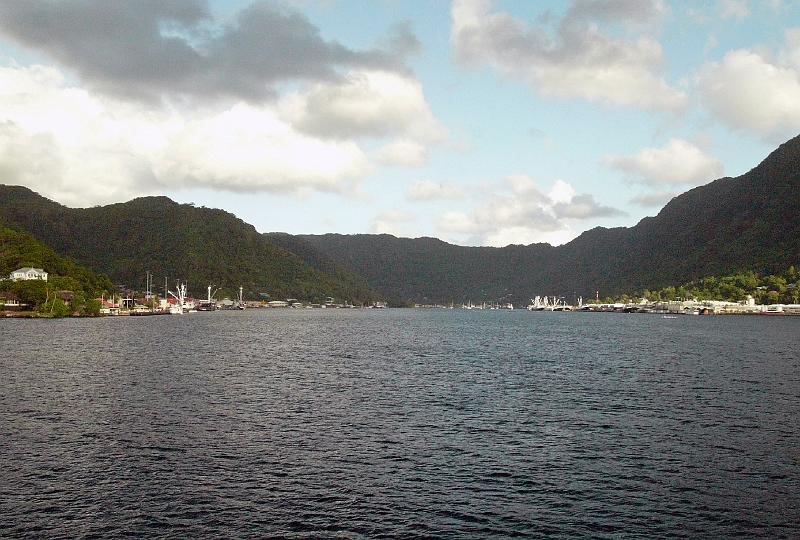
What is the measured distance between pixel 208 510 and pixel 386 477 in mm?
11107

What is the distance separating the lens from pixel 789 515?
109 feet

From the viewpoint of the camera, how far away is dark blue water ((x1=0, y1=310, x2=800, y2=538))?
32.2 metres

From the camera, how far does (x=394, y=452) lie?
45.3m

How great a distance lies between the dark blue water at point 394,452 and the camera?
32219 millimetres

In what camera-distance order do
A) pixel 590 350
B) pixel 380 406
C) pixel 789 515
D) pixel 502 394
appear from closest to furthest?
1. pixel 789 515
2. pixel 380 406
3. pixel 502 394
4. pixel 590 350

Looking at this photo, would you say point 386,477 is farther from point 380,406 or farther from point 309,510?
point 380,406

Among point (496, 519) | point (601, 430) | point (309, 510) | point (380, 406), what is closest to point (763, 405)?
point (601, 430)

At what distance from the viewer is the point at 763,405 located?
63.8 metres

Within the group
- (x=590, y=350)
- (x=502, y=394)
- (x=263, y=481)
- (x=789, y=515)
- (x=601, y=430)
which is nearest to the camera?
(x=789, y=515)

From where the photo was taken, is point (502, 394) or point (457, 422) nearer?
point (457, 422)

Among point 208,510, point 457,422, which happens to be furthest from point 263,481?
point 457,422

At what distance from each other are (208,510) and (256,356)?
83.0m

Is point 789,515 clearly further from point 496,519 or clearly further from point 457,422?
point 457,422

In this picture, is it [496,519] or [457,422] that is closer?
[496,519]
